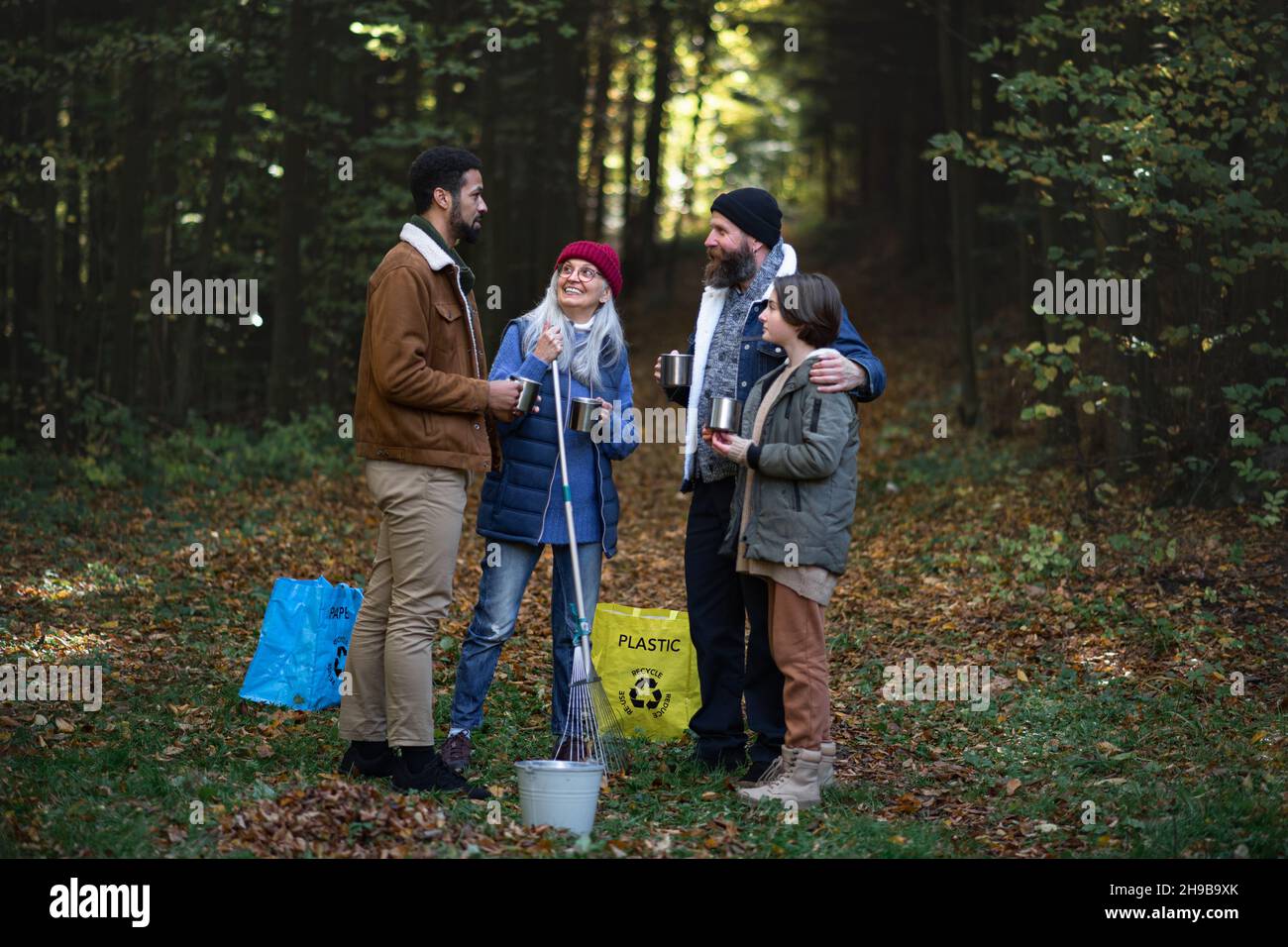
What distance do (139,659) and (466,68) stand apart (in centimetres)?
843

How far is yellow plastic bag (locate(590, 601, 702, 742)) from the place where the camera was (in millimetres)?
6621

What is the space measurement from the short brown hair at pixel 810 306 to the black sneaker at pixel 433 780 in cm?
234

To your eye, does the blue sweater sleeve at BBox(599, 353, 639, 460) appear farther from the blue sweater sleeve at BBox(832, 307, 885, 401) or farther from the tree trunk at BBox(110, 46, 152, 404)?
the tree trunk at BBox(110, 46, 152, 404)

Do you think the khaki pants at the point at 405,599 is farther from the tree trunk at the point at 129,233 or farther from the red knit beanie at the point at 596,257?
the tree trunk at the point at 129,233

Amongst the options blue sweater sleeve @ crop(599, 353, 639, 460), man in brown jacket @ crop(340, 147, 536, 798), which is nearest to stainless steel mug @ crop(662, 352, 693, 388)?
blue sweater sleeve @ crop(599, 353, 639, 460)

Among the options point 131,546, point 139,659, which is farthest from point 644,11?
point 139,659

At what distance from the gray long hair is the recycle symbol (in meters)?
1.52

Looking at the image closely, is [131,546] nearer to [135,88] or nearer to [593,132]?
[135,88]

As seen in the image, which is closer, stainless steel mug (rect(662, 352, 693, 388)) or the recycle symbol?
stainless steel mug (rect(662, 352, 693, 388))

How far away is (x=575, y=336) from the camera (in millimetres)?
6156

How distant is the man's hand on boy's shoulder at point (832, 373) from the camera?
559 cm

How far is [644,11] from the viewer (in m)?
24.8

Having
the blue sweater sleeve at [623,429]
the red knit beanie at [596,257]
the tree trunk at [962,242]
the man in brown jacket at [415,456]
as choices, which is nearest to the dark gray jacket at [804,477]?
the blue sweater sleeve at [623,429]
